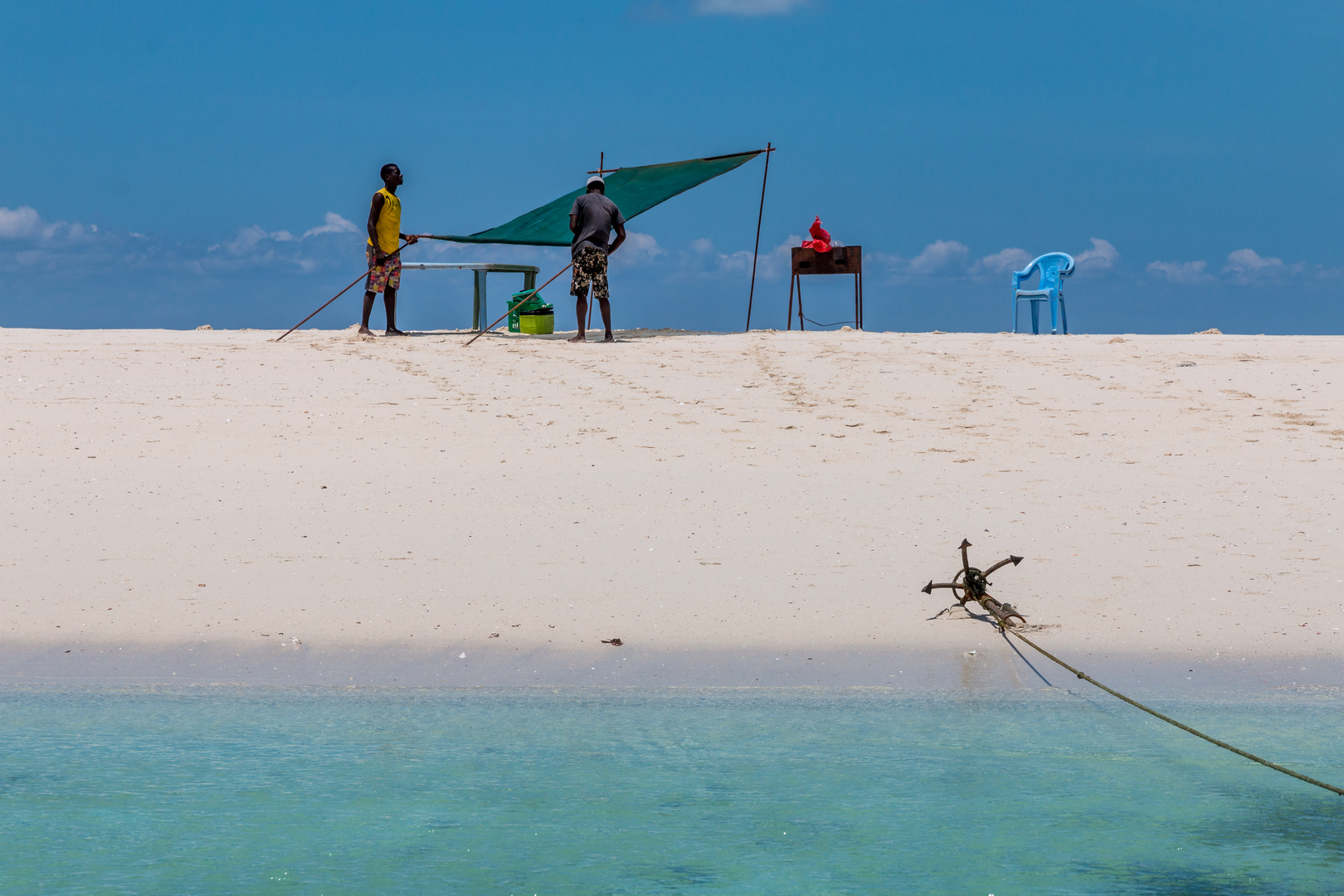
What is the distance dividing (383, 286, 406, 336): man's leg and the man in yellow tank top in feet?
0.06

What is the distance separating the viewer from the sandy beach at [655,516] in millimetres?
4488

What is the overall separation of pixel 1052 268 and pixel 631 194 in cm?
483

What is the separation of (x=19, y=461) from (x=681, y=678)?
4482 mm

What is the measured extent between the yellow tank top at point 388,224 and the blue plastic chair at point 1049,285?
22.1 feet

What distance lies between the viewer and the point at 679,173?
42.4ft

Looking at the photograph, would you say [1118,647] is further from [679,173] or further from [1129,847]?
[679,173]

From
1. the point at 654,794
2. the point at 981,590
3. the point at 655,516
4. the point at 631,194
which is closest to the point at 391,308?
the point at 631,194

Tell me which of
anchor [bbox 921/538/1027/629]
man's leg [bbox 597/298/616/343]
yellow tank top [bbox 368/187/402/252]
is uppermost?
yellow tank top [bbox 368/187/402/252]

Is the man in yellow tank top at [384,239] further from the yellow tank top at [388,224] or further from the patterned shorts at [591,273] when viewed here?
the patterned shorts at [591,273]

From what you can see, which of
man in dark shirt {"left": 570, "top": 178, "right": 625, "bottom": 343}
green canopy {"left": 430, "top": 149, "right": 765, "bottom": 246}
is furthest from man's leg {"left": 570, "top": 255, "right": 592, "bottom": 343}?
green canopy {"left": 430, "top": 149, "right": 765, "bottom": 246}

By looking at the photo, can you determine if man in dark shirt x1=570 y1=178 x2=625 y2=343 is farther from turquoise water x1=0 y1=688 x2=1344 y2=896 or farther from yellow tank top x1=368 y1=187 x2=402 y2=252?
turquoise water x1=0 y1=688 x2=1344 y2=896

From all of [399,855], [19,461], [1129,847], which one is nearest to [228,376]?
[19,461]

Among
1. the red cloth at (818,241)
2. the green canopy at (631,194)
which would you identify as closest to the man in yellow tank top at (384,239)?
the green canopy at (631,194)

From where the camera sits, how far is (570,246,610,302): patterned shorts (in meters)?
11.0
